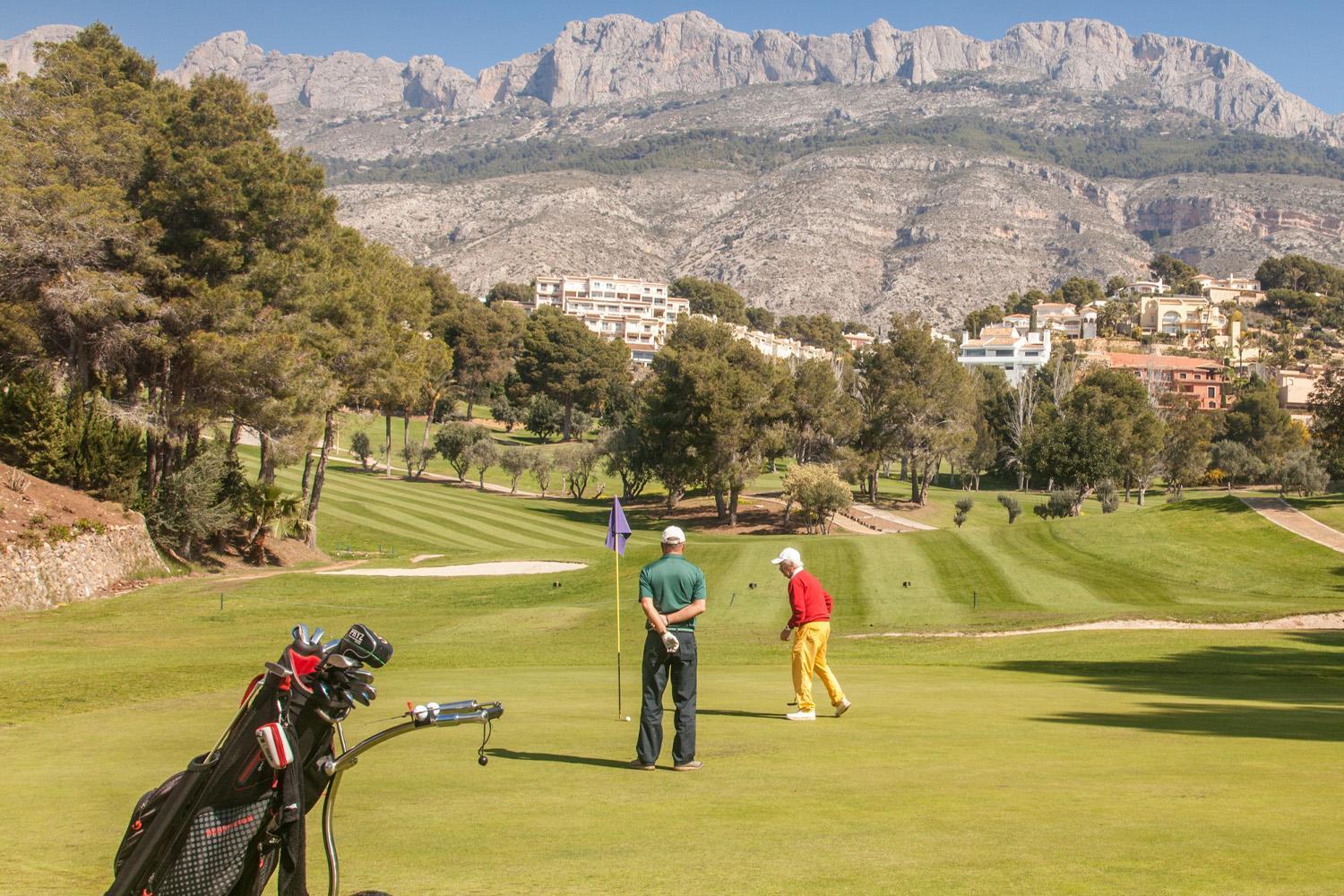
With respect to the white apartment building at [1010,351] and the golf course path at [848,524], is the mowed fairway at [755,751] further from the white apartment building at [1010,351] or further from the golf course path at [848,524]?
the white apartment building at [1010,351]

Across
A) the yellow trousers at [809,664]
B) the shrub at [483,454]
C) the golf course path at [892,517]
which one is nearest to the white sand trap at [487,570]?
the yellow trousers at [809,664]

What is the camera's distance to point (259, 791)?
13.5 feet

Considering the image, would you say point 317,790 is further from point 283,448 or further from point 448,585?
point 283,448

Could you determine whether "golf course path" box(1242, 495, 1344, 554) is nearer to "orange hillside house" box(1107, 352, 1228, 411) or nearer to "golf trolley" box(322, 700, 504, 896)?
"golf trolley" box(322, 700, 504, 896)

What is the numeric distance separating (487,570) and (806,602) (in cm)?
2733

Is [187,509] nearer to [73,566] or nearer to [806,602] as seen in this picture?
[73,566]

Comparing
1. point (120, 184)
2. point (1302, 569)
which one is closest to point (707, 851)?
point (1302, 569)

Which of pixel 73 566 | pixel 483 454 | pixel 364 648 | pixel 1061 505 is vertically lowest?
pixel 73 566

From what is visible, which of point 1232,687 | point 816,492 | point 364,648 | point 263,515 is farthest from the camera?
point 816,492

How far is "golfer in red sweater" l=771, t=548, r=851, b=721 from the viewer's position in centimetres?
1266

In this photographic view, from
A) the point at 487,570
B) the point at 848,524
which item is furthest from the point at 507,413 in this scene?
the point at 487,570

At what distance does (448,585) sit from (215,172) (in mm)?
14969

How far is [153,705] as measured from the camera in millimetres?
13734

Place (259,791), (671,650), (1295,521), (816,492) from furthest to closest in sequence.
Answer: (816,492) < (1295,521) < (671,650) < (259,791)
